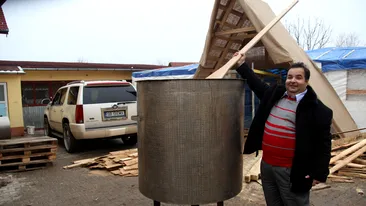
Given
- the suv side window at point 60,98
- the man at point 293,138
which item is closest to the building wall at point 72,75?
the suv side window at point 60,98

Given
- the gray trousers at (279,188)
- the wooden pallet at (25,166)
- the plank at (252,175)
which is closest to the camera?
the gray trousers at (279,188)

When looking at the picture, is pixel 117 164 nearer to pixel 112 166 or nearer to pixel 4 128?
pixel 112 166

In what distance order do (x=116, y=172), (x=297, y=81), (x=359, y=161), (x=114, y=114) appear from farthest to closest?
(x=114, y=114) → (x=116, y=172) → (x=359, y=161) → (x=297, y=81)

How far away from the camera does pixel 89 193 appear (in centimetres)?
515

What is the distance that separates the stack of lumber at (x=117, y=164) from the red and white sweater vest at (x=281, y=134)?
4062mm

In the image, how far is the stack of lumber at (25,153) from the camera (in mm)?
6516

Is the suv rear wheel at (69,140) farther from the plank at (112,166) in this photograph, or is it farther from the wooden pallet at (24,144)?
the plank at (112,166)

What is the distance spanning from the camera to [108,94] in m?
8.10

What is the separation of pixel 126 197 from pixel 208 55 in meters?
4.51

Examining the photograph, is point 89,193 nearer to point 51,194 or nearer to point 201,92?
point 51,194

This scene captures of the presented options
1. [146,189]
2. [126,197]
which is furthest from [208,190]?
[126,197]

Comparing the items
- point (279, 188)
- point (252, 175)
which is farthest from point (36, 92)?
point (279, 188)

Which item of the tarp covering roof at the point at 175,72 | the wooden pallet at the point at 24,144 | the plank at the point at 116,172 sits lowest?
the plank at the point at 116,172

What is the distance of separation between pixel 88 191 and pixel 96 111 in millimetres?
2865
